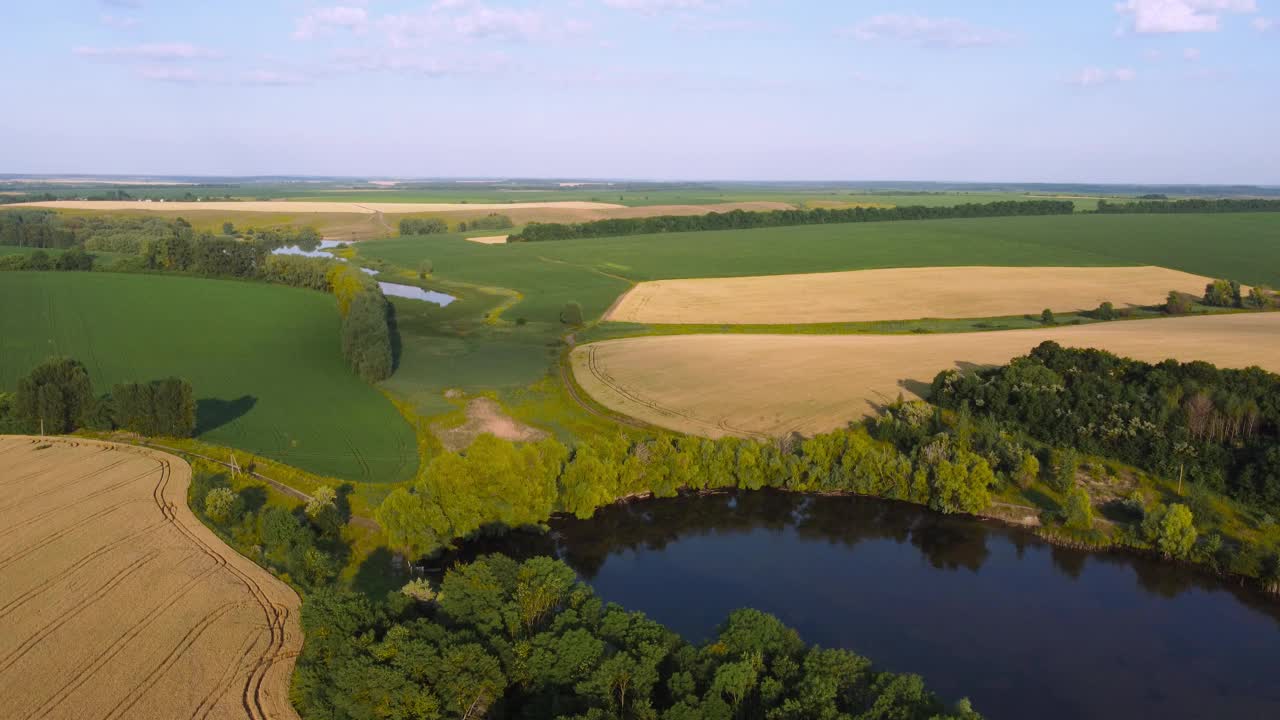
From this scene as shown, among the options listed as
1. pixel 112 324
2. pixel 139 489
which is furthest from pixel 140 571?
pixel 112 324

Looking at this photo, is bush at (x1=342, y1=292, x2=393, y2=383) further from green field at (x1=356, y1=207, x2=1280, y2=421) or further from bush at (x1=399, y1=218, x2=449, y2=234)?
bush at (x1=399, y1=218, x2=449, y2=234)

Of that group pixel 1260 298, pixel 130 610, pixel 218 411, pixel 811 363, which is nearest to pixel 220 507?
pixel 130 610

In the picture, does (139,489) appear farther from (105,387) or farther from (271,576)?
(105,387)

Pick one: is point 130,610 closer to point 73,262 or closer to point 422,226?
point 73,262

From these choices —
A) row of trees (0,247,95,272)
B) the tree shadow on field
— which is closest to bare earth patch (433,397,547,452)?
the tree shadow on field

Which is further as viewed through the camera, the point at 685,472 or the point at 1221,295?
the point at 1221,295
